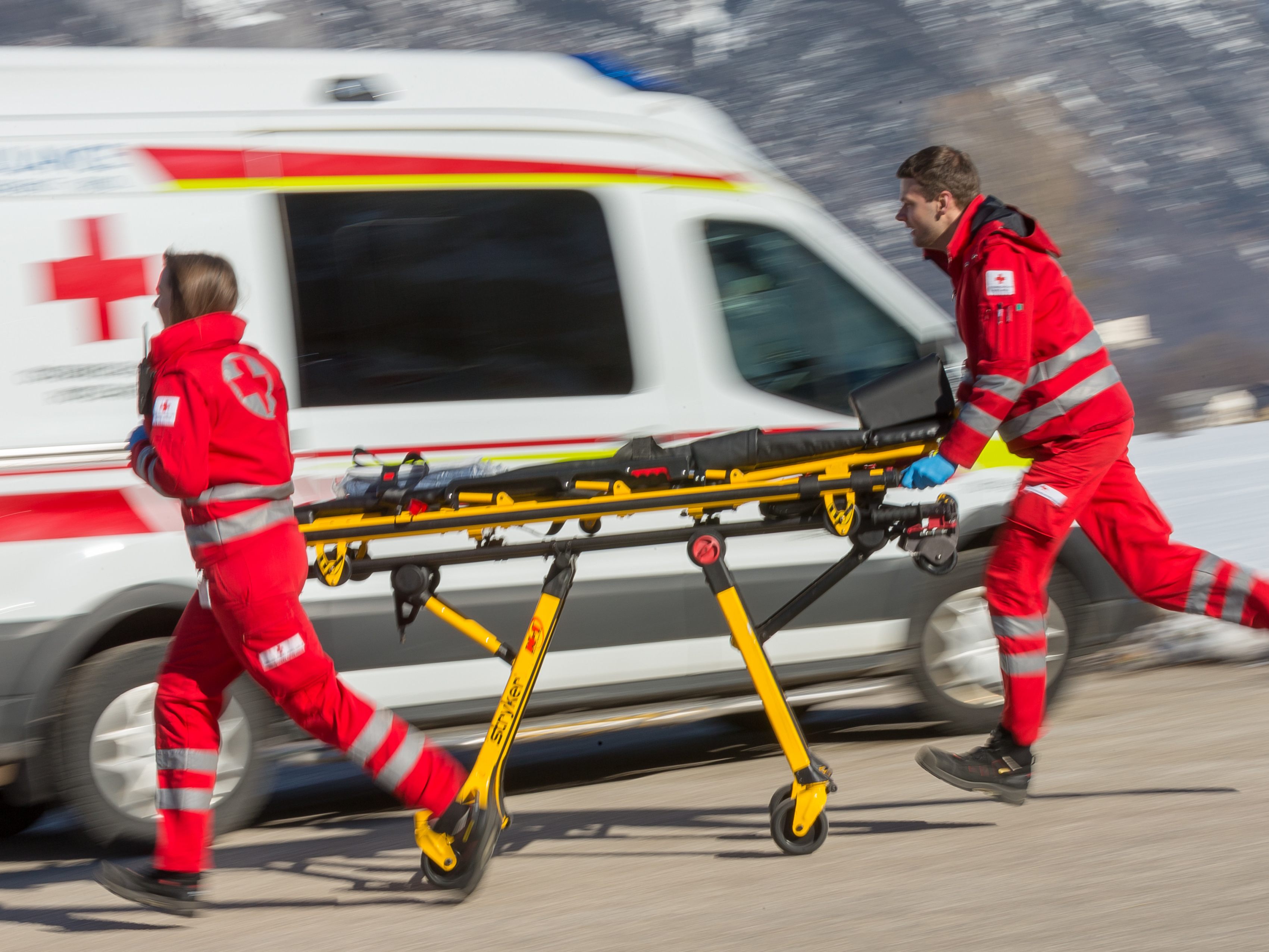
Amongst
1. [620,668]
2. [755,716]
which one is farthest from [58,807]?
[755,716]

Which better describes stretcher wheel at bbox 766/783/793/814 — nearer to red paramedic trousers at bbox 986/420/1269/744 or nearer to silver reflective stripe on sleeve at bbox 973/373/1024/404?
red paramedic trousers at bbox 986/420/1269/744

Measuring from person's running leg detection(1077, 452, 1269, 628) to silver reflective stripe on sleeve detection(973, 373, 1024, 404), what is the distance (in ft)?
1.51

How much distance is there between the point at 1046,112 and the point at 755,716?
2683 inches

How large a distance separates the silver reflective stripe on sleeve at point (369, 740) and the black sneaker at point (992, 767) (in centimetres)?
142

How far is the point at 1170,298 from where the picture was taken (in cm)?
6838

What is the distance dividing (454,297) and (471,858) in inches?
73.3

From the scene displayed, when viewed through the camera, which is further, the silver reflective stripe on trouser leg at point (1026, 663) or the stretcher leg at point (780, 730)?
the silver reflective stripe on trouser leg at point (1026, 663)

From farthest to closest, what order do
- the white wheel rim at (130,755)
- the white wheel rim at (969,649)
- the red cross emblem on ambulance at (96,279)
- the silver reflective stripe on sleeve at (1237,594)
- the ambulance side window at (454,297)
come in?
the white wheel rim at (969,649) → the ambulance side window at (454,297) → the white wheel rim at (130,755) → the red cross emblem on ambulance at (96,279) → the silver reflective stripe on sleeve at (1237,594)

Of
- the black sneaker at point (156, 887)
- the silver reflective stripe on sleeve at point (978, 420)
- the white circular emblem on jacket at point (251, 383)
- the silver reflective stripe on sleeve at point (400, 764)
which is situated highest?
the white circular emblem on jacket at point (251, 383)

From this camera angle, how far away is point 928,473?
3770mm

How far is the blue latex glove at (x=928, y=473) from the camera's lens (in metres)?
3.77

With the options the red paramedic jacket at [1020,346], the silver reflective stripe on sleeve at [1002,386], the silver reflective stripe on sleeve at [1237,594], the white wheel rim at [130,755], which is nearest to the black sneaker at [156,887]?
the white wheel rim at [130,755]

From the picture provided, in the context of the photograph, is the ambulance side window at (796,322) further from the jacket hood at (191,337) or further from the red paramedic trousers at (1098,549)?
the jacket hood at (191,337)

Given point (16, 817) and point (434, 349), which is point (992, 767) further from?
point (16, 817)
